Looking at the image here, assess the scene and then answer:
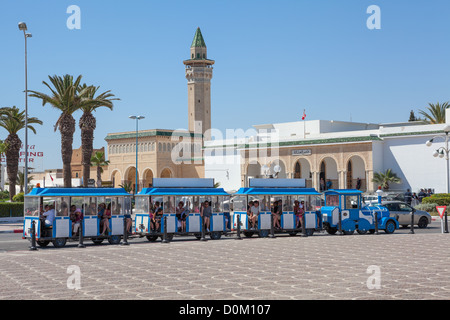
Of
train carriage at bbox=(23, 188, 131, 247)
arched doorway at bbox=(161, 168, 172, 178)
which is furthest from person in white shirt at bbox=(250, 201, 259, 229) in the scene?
arched doorway at bbox=(161, 168, 172, 178)

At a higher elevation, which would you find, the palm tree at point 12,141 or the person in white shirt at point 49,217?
the palm tree at point 12,141

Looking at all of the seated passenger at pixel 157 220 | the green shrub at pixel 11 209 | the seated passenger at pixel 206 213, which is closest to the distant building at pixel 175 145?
the green shrub at pixel 11 209

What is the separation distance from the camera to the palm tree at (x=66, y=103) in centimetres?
4500

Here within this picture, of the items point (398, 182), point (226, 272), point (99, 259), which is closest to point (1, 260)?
point (99, 259)

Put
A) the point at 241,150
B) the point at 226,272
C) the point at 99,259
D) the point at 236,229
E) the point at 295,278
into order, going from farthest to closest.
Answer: the point at 241,150
the point at 236,229
the point at 99,259
the point at 226,272
the point at 295,278

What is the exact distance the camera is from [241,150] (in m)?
69.4

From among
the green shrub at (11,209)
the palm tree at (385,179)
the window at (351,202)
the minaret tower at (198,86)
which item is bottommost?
the green shrub at (11,209)

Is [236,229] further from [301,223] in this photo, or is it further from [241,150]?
[241,150]

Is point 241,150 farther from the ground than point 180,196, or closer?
farther from the ground

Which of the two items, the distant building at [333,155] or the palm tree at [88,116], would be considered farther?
the distant building at [333,155]

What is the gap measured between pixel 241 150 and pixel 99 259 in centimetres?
5356

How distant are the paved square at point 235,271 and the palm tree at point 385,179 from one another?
36.5 metres

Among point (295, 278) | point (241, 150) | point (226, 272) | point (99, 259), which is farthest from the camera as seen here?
point (241, 150)

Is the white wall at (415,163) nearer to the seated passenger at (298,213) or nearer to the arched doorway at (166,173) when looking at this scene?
the seated passenger at (298,213)
